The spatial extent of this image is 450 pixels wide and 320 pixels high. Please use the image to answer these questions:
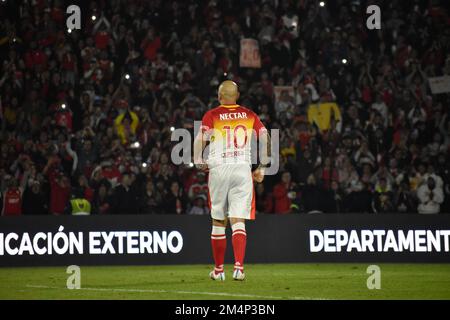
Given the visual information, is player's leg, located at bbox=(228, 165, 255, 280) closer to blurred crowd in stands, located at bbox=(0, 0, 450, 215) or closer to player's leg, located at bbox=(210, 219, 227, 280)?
player's leg, located at bbox=(210, 219, 227, 280)

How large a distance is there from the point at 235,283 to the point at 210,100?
10.9 m

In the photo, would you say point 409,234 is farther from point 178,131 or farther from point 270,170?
point 178,131

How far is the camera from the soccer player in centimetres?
1391

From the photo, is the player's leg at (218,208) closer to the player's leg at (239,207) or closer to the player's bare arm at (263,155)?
the player's leg at (239,207)

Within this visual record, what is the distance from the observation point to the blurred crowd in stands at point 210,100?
21062 millimetres

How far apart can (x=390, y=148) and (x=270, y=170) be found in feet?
11.5

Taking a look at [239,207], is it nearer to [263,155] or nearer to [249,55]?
[263,155]

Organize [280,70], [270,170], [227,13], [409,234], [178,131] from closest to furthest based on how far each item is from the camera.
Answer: [409,234] < [270,170] < [178,131] < [280,70] < [227,13]

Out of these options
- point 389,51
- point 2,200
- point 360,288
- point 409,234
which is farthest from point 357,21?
point 360,288

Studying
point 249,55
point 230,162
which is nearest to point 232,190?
point 230,162

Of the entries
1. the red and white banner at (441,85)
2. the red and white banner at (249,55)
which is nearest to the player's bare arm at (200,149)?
the red and white banner at (249,55)

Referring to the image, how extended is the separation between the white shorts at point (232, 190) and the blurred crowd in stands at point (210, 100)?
674 centimetres

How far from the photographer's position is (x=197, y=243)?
19.3 m

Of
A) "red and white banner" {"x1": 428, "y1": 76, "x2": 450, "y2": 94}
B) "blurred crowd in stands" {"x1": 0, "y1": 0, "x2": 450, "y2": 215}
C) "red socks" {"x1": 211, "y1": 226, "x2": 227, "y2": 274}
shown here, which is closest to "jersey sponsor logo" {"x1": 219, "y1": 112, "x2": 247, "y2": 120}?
"red socks" {"x1": 211, "y1": 226, "x2": 227, "y2": 274}
